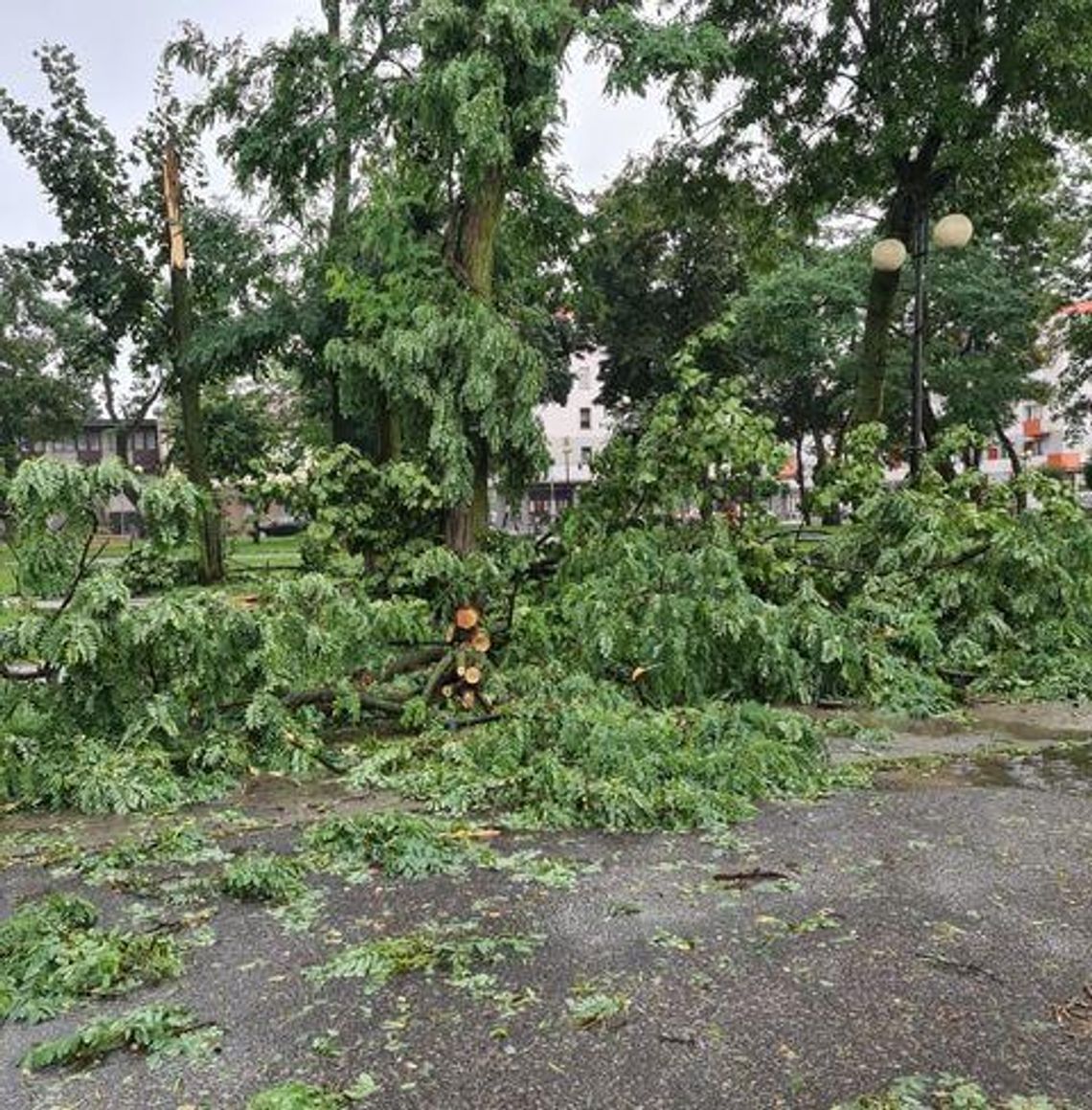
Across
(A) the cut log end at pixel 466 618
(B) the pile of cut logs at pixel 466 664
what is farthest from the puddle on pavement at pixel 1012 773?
(A) the cut log end at pixel 466 618

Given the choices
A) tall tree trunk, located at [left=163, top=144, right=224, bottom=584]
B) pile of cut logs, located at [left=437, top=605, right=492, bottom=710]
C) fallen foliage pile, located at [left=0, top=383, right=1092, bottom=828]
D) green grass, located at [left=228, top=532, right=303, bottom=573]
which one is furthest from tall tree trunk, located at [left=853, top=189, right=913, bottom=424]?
tall tree trunk, located at [left=163, top=144, right=224, bottom=584]

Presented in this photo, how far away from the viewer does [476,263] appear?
28.9 feet

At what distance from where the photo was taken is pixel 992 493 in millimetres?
8250

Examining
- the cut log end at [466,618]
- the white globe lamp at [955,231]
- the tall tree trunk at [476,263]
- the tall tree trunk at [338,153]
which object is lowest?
the cut log end at [466,618]

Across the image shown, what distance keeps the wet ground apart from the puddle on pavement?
1.39 feet

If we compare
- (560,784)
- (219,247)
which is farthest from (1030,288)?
(560,784)

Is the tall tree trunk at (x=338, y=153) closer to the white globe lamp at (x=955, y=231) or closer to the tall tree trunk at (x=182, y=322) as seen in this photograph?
the tall tree trunk at (x=182, y=322)

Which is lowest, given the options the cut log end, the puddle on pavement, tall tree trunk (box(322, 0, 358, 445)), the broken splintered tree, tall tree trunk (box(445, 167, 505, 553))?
the puddle on pavement

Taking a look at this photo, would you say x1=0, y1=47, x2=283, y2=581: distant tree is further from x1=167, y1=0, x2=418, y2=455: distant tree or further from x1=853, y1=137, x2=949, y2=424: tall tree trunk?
x1=853, y1=137, x2=949, y2=424: tall tree trunk

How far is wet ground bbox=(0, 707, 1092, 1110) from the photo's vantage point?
2361 mm

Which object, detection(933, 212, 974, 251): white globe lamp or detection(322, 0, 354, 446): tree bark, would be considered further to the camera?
detection(322, 0, 354, 446): tree bark

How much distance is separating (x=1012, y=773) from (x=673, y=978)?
2.78 meters

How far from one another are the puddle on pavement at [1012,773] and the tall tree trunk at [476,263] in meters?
4.54

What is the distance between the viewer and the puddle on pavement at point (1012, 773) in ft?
15.3
